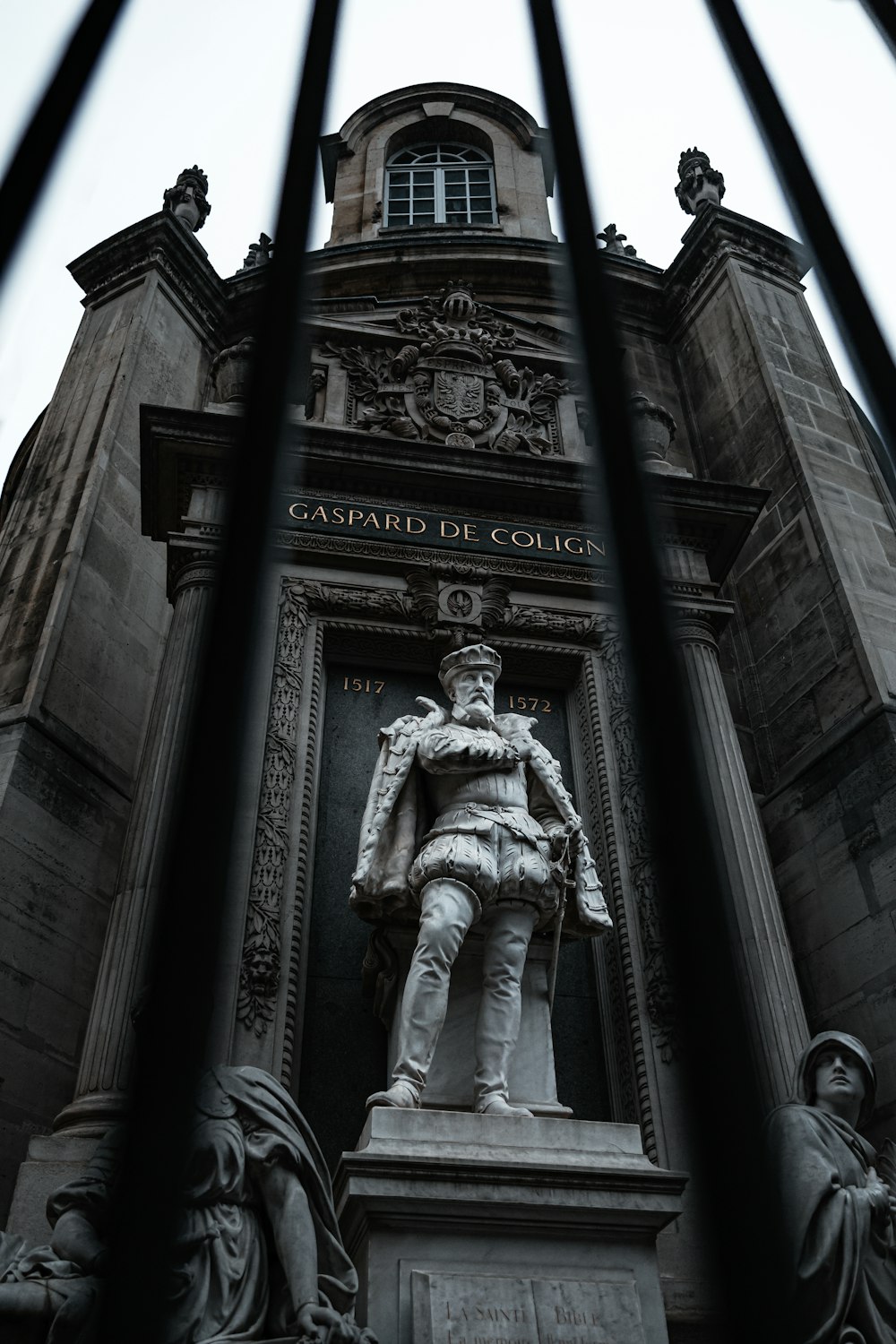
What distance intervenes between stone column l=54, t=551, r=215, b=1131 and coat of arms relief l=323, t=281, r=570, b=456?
10.3 ft

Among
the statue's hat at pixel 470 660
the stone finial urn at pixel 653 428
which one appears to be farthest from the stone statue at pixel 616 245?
Result: the statue's hat at pixel 470 660

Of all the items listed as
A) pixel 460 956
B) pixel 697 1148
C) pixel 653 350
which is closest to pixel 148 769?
pixel 460 956

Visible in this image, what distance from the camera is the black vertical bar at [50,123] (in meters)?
1.71

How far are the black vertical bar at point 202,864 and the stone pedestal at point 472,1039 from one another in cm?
554

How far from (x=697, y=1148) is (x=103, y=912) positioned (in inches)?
335

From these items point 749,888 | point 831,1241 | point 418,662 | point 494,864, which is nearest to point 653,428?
point 418,662

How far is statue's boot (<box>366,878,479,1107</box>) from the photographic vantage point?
599 centimetres

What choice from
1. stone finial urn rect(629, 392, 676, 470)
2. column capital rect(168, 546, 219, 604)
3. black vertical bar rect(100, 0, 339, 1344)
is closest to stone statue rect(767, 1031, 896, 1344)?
black vertical bar rect(100, 0, 339, 1344)

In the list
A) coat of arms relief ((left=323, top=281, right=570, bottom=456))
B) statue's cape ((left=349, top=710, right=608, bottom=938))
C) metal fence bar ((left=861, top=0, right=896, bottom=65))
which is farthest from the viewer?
coat of arms relief ((left=323, top=281, right=570, bottom=456))

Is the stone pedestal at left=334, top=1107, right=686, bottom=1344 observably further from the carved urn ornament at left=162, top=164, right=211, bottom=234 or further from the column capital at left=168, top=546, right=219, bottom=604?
the carved urn ornament at left=162, top=164, right=211, bottom=234

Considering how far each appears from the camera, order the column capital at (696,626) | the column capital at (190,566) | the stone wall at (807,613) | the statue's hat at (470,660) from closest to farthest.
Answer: the statue's hat at (470,660)
the stone wall at (807,613)
the column capital at (190,566)
the column capital at (696,626)

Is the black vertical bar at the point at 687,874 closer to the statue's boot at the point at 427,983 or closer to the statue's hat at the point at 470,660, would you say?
the statue's boot at the point at 427,983

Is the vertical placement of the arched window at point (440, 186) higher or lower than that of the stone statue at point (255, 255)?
higher

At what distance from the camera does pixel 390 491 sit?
35.0 feet
